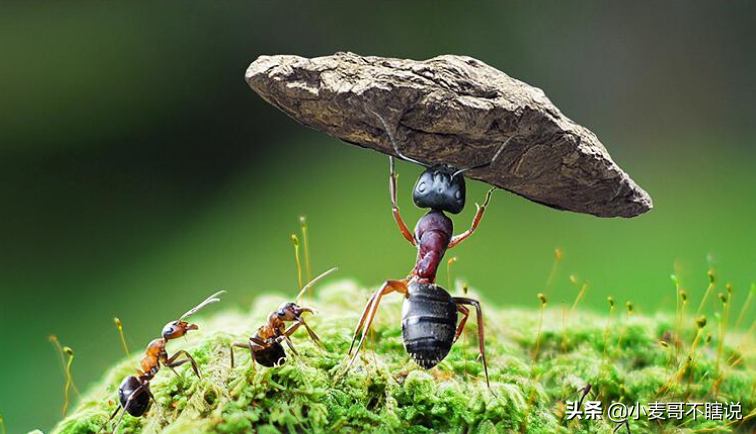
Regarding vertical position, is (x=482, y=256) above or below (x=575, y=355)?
below

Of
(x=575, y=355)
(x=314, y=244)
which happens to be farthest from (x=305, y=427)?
(x=314, y=244)

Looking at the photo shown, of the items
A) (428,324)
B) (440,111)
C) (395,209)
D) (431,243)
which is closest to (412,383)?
(428,324)

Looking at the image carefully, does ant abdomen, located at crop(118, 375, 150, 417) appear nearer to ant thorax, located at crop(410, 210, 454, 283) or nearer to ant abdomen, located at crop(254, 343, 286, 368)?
ant abdomen, located at crop(254, 343, 286, 368)

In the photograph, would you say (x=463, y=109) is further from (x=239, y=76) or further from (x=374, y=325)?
(x=239, y=76)

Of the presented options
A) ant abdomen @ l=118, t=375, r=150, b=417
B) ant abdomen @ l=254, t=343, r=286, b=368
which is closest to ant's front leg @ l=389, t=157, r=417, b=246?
ant abdomen @ l=254, t=343, r=286, b=368

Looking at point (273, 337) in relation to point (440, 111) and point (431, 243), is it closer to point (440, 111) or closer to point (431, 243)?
point (431, 243)

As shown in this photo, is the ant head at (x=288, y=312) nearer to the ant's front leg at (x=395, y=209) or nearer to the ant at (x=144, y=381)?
the ant at (x=144, y=381)

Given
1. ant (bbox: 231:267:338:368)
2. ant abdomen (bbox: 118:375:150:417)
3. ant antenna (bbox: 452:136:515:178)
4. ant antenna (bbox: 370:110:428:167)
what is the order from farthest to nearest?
ant antenna (bbox: 452:136:515:178), ant antenna (bbox: 370:110:428:167), ant (bbox: 231:267:338:368), ant abdomen (bbox: 118:375:150:417)
